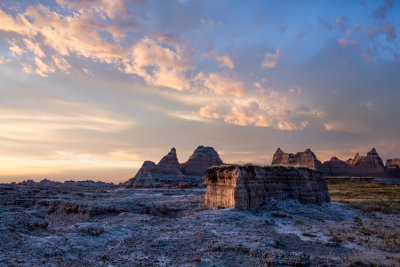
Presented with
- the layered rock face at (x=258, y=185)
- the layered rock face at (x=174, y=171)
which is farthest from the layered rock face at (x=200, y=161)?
the layered rock face at (x=258, y=185)

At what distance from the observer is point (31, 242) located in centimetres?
1061

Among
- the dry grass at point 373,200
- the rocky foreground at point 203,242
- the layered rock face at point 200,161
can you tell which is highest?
the layered rock face at point 200,161

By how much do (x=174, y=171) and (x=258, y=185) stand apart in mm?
96011

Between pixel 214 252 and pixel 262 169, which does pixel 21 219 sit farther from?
pixel 262 169

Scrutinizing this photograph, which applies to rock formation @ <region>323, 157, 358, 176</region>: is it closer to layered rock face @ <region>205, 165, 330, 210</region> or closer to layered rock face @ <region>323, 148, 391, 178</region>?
layered rock face @ <region>323, 148, 391, 178</region>

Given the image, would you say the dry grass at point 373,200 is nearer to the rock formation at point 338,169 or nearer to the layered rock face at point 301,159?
the layered rock face at point 301,159

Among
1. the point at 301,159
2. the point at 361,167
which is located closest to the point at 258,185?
the point at 301,159

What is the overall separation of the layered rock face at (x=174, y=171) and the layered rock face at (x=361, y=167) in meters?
66.2

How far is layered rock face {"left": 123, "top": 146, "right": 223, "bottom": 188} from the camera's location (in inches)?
3777

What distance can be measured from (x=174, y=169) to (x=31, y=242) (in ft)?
353

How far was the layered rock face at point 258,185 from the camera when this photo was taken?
870 inches

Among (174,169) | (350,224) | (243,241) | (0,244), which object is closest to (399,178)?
(174,169)

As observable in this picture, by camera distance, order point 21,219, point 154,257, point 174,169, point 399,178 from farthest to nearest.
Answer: point 399,178 < point 174,169 < point 21,219 < point 154,257

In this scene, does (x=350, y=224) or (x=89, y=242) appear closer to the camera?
(x=89, y=242)
